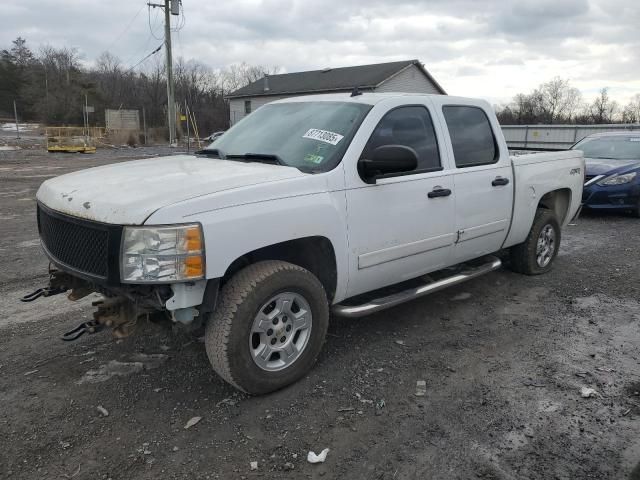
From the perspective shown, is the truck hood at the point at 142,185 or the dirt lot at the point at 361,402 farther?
the truck hood at the point at 142,185

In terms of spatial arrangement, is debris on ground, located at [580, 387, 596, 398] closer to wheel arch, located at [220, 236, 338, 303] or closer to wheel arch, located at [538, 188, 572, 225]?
wheel arch, located at [220, 236, 338, 303]

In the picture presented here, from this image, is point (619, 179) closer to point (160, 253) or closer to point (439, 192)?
point (439, 192)

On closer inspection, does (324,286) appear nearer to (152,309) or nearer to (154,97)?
(152,309)

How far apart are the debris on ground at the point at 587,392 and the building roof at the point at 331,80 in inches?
1365

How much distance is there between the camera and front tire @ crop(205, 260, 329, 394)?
3.09m

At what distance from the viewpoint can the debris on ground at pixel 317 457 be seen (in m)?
2.76

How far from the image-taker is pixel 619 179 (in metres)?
9.64

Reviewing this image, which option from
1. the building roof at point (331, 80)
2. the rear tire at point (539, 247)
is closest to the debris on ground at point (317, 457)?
the rear tire at point (539, 247)

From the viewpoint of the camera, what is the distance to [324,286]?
3.73m

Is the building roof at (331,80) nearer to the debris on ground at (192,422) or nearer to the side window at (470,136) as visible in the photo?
the side window at (470,136)

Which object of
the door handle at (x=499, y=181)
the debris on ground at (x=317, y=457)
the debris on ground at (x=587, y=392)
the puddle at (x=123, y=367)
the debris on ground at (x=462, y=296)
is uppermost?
the door handle at (x=499, y=181)

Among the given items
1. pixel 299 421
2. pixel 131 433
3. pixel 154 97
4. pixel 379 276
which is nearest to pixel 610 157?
pixel 379 276

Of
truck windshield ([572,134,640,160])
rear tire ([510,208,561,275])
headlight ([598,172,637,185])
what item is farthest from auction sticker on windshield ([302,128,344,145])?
truck windshield ([572,134,640,160])

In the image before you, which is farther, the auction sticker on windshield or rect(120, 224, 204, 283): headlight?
the auction sticker on windshield
